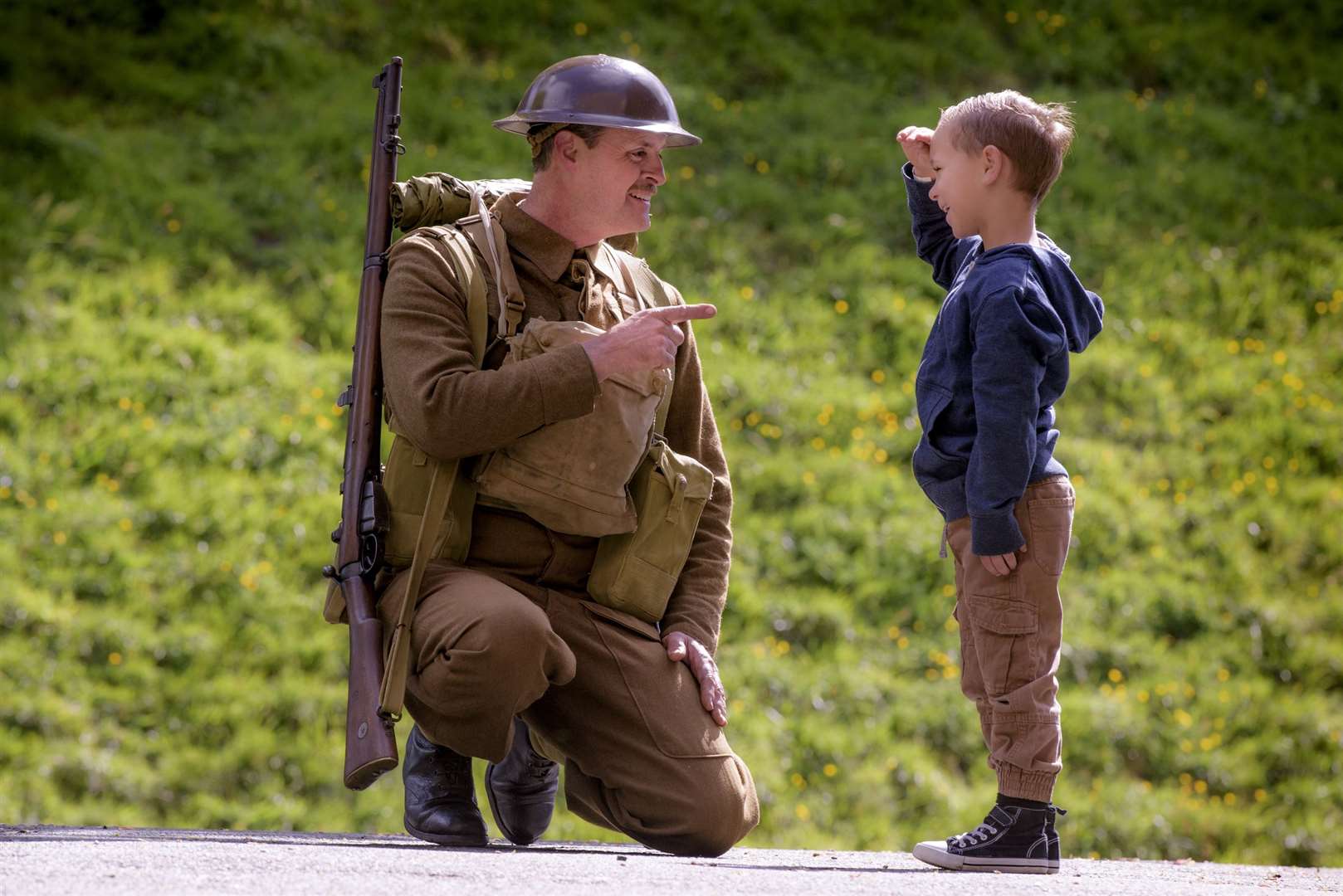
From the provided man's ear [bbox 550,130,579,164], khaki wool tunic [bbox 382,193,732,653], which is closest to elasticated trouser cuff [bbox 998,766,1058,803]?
khaki wool tunic [bbox 382,193,732,653]

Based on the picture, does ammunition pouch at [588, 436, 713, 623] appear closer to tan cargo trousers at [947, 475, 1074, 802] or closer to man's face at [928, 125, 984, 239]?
tan cargo trousers at [947, 475, 1074, 802]

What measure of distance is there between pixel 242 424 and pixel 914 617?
11.0 ft

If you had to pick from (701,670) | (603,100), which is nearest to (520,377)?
(603,100)

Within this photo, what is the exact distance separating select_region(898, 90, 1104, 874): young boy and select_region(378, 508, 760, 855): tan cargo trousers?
54 cm

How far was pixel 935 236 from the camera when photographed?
430 centimetres

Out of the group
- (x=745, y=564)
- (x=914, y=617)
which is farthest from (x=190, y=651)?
(x=914, y=617)

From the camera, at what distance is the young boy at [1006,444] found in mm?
3674

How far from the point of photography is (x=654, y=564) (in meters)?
4.08

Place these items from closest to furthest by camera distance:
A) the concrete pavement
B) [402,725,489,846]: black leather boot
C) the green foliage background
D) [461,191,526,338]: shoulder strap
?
the concrete pavement
[402,725,489,846]: black leather boot
[461,191,526,338]: shoulder strap
the green foliage background

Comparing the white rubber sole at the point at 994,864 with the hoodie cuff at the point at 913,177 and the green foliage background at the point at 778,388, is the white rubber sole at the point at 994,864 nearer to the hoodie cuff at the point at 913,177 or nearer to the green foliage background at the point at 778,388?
the hoodie cuff at the point at 913,177

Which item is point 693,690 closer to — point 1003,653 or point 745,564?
point 1003,653

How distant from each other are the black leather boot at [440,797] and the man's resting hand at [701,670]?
0.58m

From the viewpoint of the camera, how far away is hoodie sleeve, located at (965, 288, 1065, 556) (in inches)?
144

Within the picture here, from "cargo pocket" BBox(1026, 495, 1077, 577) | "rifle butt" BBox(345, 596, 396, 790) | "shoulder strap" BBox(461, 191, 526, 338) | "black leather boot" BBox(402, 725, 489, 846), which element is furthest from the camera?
"shoulder strap" BBox(461, 191, 526, 338)
